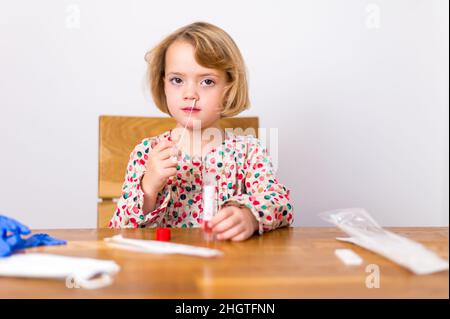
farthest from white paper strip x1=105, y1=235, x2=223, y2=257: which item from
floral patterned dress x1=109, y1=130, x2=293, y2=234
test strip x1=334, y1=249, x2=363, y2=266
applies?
floral patterned dress x1=109, y1=130, x2=293, y2=234

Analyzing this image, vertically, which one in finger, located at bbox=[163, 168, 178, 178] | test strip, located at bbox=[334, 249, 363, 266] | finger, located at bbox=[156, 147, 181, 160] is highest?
finger, located at bbox=[156, 147, 181, 160]

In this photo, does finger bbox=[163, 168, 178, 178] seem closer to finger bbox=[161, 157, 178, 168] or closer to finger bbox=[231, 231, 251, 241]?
finger bbox=[161, 157, 178, 168]

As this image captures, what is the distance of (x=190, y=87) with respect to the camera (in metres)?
1.11

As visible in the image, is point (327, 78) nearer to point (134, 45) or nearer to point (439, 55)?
point (439, 55)

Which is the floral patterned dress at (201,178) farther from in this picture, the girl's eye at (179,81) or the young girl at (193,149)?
the girl's eye at (179,81)

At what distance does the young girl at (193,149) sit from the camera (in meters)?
1.03

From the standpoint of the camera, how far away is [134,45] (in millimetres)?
1678

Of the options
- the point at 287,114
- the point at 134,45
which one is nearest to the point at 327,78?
the point at 287,114

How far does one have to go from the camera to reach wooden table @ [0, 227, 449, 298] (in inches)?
20.6

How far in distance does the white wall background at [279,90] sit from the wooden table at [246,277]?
38.8 inches

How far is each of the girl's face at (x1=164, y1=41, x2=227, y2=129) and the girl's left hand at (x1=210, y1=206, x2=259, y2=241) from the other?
0.34 m

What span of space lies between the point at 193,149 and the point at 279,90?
0.56 meters

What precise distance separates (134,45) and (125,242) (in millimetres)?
1046

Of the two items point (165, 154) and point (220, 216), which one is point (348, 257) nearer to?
point (220, 216)
